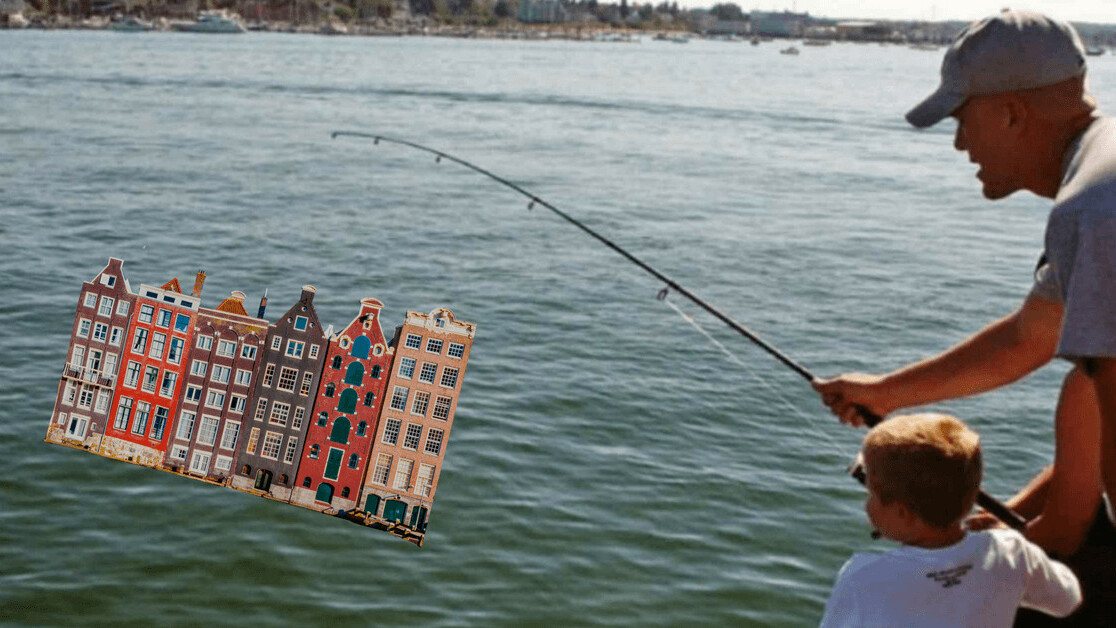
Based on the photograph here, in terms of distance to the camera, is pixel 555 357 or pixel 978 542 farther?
pixel 555 357

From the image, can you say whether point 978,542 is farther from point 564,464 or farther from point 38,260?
point 38,260

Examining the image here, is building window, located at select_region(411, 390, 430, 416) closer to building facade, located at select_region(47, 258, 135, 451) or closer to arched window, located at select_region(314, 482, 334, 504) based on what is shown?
arched window, located at select_region(314, 482, 334, 504)

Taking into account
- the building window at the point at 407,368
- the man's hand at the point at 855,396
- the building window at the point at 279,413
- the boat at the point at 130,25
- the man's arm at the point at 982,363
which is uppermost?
the man's arm at the point at 982,363

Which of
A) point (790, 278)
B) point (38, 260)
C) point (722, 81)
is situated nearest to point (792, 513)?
point (790, 278)

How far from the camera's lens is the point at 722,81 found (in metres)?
63.8

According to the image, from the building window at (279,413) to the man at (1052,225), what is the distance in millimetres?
4151

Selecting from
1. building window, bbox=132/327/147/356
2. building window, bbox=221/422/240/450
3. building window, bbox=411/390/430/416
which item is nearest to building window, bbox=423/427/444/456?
building window, bbox=411/390/430/416

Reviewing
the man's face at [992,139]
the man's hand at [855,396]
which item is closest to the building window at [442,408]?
the man's hand at [855,396]

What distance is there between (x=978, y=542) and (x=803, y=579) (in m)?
5.14

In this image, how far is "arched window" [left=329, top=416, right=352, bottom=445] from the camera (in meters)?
5.96

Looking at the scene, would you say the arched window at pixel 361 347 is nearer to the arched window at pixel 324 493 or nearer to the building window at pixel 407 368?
the building window at pixel 407 368

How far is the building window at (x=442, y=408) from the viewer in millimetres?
5922

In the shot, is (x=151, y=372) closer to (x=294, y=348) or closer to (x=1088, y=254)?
(x=294, y=348)

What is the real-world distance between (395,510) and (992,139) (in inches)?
168
